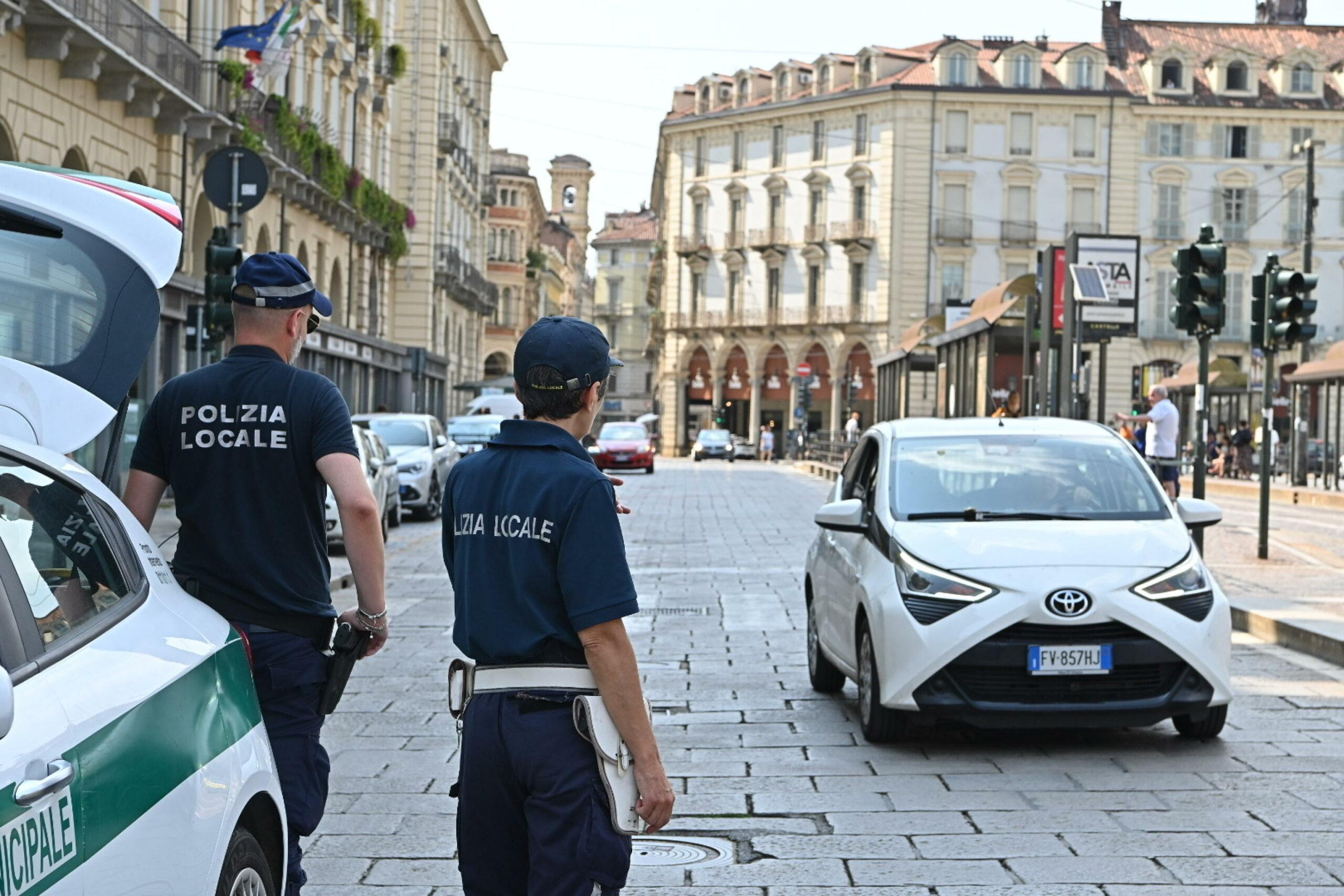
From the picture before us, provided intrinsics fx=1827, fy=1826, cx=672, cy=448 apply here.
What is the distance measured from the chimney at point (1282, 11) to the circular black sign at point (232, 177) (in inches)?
2979

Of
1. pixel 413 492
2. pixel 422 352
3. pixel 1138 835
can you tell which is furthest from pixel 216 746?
pixel 422 352

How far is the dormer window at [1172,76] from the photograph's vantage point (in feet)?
257

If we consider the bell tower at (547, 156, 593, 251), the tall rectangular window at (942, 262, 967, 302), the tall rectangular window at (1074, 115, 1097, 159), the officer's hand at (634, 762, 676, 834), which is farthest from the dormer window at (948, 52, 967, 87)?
the bell tower at (547, 156, 593, 251)

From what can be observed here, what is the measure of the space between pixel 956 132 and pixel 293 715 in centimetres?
7660

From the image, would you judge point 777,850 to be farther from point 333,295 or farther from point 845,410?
point 845,410

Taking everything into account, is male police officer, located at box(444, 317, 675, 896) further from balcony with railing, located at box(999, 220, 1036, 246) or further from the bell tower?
the bell tower

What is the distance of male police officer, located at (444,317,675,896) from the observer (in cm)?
354

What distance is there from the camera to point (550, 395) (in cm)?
371

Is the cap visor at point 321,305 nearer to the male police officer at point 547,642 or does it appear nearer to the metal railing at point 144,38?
the male police officer at point 547,642

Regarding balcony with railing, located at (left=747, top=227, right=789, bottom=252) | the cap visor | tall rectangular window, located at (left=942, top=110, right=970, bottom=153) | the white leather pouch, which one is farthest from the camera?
balcony with railing, located at (left=747, top=227, right=789, bottom=252)

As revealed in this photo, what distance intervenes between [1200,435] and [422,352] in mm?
27915

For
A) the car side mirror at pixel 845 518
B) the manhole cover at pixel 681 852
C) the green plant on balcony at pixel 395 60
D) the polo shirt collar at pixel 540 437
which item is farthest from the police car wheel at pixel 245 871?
the green plant on balcony at pixel 395 60

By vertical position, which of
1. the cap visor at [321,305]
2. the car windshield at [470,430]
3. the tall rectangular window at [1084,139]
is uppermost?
the tall rectangular window at [1084,139]

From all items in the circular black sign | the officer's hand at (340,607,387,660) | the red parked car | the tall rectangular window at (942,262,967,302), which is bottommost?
the red parked car
